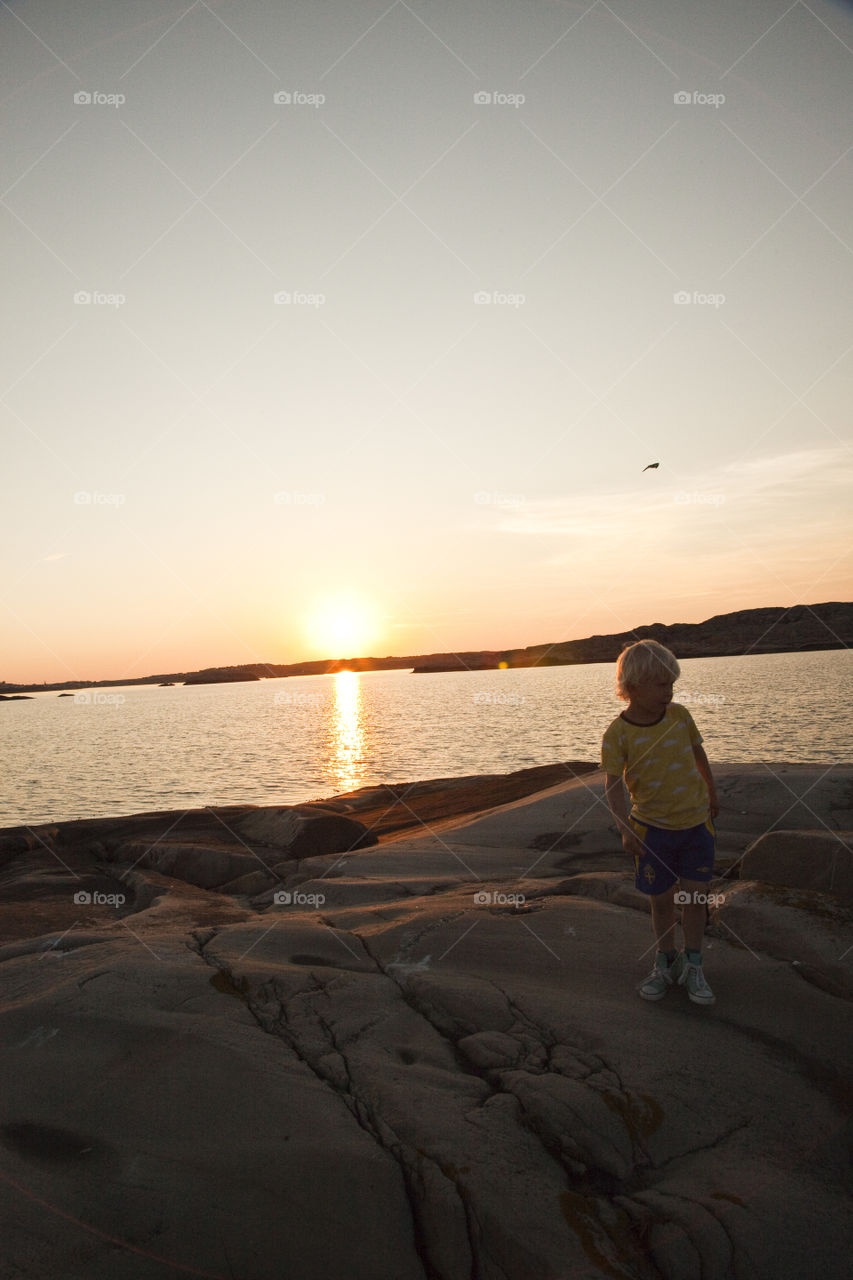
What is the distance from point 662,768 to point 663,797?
0.17 m

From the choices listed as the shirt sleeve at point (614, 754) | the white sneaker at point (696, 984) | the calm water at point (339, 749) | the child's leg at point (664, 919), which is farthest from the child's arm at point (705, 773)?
the calm water at point (339, 749)

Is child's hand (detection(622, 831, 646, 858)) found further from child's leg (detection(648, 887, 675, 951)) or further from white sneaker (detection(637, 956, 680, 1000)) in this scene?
white sneaker (detection(637, 956, 680, 1000))

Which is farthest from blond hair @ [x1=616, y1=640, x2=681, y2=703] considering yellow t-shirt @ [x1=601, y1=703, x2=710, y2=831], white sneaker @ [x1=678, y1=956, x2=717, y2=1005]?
white sneaker @ [x1=678, y1=956, x2=717, y2=1005]

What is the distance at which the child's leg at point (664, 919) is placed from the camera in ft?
14.1

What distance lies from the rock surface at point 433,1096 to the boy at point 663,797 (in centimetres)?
36

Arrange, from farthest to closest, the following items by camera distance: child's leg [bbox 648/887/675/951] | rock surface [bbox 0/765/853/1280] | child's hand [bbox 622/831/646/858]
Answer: child's leg [bbox 648/887/675/951] < child's hand [bbox 622/831/646/858] < rock surface [bbox 0/765/853/1280]

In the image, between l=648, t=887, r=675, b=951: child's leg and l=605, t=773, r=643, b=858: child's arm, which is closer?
l=605, t=773, r=643, b=858: child's arm

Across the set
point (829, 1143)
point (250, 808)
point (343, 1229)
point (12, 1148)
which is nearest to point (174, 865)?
point (250, 808)

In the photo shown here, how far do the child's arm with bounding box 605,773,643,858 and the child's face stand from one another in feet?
1.46

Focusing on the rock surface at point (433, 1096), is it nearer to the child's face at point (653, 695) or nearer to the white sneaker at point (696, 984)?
the white sneaker at point (696, 984)

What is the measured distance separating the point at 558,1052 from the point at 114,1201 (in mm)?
1966

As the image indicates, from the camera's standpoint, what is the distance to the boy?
4250 millimetres

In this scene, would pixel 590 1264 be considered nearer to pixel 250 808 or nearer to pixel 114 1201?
pixel 114 1201

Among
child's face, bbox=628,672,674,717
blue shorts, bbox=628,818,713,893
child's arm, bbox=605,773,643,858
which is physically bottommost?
blue shorts, bbox=628,818,713,893
